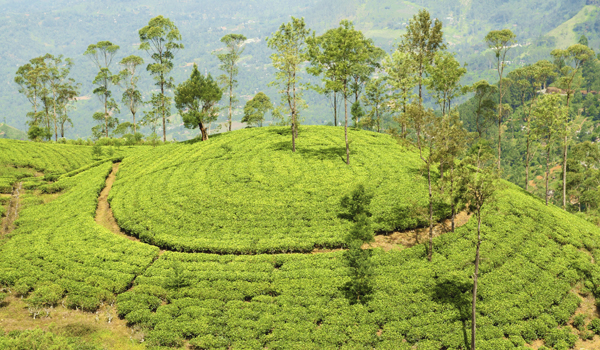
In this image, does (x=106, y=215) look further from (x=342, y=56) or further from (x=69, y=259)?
(x=342, y=56)

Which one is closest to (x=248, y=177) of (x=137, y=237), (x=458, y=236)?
(x=137, y=237)

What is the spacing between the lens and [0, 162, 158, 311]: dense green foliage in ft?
101

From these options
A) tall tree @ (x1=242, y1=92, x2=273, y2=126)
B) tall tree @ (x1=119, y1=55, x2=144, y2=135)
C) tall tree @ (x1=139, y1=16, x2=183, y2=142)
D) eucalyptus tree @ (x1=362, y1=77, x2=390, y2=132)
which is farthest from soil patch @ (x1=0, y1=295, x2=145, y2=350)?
tall tree @ (x1=242, y1=92, x2=273, y2=126)

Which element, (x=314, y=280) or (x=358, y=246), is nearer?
(x=314, y=280)

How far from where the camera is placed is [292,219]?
39.0 m

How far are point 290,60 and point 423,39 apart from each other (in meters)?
24.6

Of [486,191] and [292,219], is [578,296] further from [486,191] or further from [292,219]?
[292,219]

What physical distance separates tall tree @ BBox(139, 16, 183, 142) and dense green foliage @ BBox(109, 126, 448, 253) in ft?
99.3

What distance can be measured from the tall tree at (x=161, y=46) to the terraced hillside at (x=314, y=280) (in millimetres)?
44970

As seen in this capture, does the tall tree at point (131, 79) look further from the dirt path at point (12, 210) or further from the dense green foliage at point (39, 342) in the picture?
the dense green foliage at point (39, 342)

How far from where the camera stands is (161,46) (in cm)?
8238

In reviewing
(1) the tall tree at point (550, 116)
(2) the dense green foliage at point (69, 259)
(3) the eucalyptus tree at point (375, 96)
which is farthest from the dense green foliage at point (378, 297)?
(3) the eucalyptus tree at point (375, 96)

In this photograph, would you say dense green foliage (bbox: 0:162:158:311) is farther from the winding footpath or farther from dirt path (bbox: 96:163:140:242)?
the winding footpath

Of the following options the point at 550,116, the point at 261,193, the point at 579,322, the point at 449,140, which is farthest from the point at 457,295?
the point at 550,116
